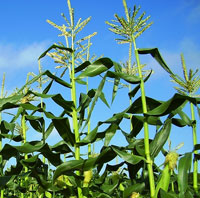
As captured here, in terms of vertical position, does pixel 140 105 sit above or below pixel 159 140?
above

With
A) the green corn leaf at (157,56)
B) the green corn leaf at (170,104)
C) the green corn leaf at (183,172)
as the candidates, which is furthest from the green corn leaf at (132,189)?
the green corn leaf at (157,56)

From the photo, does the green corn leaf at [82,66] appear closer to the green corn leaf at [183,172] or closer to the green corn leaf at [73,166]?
the green corn leaf at [73,166]

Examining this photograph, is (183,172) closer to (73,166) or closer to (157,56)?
(73,166)

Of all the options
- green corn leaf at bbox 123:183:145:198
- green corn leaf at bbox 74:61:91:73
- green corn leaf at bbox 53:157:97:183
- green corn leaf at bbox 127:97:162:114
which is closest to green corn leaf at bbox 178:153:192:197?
green corn leaf at bbox 123:183:145:198

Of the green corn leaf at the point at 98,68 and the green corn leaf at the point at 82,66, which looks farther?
the green corn leaf at the point at 82,66

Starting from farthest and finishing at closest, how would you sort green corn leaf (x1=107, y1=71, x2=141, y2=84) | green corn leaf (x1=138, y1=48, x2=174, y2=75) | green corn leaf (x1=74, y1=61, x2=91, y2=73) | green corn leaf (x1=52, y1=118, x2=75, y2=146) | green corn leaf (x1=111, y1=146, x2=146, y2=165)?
1. green corn leaf (x1=74, y1=61, x2=91, y2=73)
2. green corn leaf (x1=52, y1=118, x2=75, y2=146)
3. green corn leaf (x1=138, y1=48, x2=174, y2=75)
4. green corn leaf (x1=107, y1=71, x2=141, y2=84)
5. green corn leaf (x1=111, y1=146, x2=146, y2=165)

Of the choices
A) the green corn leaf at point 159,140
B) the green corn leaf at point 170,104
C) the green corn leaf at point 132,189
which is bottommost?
the green corn leaf at point 132,189

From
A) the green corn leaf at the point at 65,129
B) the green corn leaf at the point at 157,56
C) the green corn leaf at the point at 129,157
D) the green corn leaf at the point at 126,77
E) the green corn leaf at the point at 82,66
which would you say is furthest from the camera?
the green corn leaf at the point at 82,66

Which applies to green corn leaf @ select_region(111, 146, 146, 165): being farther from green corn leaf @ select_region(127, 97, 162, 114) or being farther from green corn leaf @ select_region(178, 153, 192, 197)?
green corn leaf @ select_region(127, 97, 162, 114)

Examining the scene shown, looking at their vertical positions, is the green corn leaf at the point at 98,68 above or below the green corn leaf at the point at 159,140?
above

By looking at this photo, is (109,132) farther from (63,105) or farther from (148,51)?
(148,51)

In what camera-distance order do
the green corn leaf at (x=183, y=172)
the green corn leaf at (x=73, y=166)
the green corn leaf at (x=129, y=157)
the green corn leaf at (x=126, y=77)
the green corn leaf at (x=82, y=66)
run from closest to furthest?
the green corn leaf at (x=183, y=172)
the green corn leaf at (x=129, y=157)
the green corn leaf at (x=73, y=166)
the green corn leaf at (x=126, y=77)
the green corn leaf at (x=82, y=66)

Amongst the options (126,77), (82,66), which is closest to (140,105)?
(126,77)

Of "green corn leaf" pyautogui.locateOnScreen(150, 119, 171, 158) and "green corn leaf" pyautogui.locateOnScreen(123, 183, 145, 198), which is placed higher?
"green corn leaf" pyautogui.locateOnScreen(150, 119, 171, 158)
